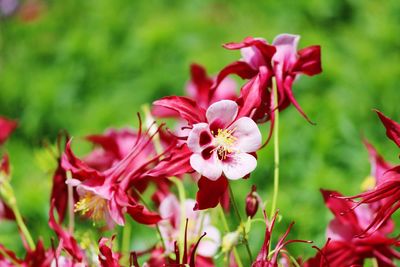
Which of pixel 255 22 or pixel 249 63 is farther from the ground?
pixel 249 63

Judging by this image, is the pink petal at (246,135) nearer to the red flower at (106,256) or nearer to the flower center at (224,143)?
the flower center at (224,143)

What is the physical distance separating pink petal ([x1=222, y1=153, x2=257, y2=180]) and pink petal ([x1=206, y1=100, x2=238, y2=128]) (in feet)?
0.15

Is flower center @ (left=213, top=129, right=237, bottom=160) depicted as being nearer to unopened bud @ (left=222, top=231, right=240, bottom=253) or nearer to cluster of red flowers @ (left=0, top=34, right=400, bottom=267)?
cluster of red flowers @ (left=0, top=34, right=400, bottom=267)

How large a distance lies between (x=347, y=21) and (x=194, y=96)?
1835 millimetres

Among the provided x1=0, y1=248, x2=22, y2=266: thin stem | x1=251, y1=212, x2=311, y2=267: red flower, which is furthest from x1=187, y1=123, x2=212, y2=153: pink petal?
x1=0, y1=248, x2=22, y2=266: thin stem

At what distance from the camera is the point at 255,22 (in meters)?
3.65

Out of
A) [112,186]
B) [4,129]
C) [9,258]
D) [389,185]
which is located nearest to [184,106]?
[112,186]

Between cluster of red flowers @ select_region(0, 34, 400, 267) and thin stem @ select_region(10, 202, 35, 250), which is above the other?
cluster of red flowers @ select_region(0, 34, 400, 267)

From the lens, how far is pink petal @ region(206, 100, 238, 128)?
0.99 meters

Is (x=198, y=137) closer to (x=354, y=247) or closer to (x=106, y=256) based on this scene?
(x=106, y=256)

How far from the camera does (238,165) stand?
3.26 feet

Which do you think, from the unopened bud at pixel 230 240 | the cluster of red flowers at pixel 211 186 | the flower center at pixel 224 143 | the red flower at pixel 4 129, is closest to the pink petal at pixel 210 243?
the cluster of red flowers at pixel 211 186

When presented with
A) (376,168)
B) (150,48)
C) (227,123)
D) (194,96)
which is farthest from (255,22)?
(227,123)

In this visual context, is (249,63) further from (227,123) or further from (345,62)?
(345,62)
